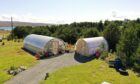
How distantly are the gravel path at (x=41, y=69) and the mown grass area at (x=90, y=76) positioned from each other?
7.31 feet

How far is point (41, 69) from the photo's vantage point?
40.0 metres

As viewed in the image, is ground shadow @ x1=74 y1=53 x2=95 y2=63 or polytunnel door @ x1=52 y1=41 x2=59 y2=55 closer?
ground shadow @ x1=74 y1=53 x2=95 y2=63

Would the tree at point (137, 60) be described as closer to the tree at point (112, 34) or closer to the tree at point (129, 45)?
the tree at point (129, 45)

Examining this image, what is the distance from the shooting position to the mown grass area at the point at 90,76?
32.3 metres

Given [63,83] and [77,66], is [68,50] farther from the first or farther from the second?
[63,83]

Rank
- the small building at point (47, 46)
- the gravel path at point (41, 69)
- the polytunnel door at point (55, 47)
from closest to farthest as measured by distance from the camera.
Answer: the gravel path at point (41, 69) < the small building at point (47, 46) < the polytunnel door at point (55, 47)

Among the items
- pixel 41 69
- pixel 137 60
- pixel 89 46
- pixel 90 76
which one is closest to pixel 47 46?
pixel 89 46

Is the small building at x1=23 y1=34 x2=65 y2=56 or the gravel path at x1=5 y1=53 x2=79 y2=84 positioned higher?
A: the small building at x1=23 y1=34 x2=65 y2=56

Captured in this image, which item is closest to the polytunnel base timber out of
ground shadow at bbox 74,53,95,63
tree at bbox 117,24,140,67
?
ground shadow at bbox 74,53,95,63

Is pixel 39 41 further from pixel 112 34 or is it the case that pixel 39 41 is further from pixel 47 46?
pixel 112 34

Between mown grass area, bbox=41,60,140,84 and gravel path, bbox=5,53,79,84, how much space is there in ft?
7.31

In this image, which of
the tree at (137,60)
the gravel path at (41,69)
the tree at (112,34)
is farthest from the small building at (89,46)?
the tree at (137,60)

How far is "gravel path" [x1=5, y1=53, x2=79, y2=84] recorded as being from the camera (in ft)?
109

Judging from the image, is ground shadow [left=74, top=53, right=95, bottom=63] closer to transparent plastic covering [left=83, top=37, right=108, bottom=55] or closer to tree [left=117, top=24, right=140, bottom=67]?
transparent plastic covering [left=83, top=37, right=108, bottom=55]
